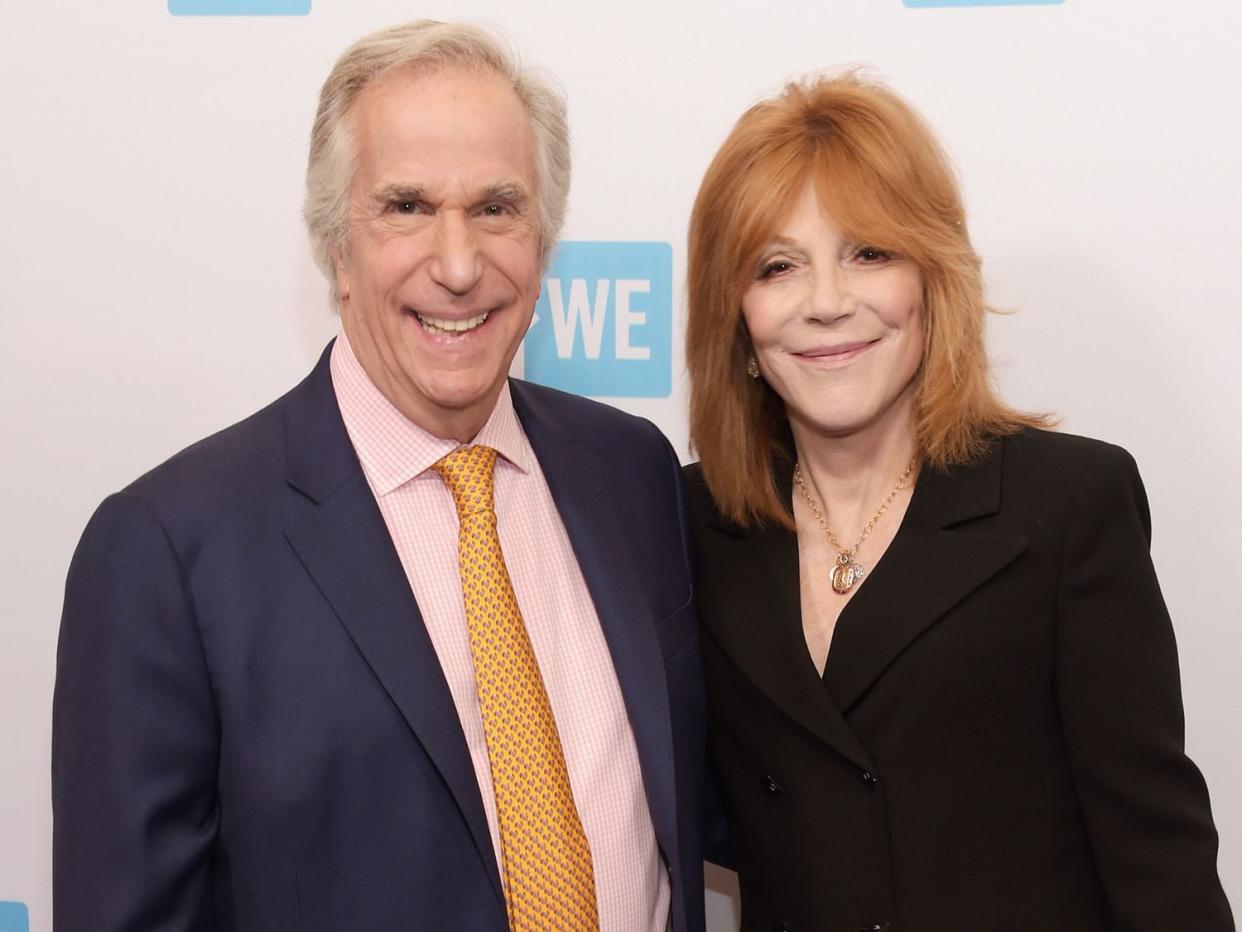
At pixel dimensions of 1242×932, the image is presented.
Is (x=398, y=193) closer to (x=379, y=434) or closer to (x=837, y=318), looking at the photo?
(x=379, y=434)

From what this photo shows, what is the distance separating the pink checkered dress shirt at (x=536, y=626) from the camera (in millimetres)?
1644

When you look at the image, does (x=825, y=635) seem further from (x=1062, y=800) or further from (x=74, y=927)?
(x=74, y=927)

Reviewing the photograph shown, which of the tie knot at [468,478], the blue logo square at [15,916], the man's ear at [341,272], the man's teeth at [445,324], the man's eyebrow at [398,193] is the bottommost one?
the blue logo square at [15,916]

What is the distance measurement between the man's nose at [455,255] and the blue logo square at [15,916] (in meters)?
1.76

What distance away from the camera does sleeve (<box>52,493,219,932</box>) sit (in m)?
1.50

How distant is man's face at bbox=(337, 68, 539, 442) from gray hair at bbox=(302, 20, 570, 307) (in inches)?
0.7

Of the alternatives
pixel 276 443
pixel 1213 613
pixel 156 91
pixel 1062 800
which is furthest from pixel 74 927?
pixel 1213 613

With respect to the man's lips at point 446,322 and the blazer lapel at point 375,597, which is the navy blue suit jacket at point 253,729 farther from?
the man's lips at point 446,322

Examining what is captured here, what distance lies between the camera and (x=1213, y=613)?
2268 millimetres

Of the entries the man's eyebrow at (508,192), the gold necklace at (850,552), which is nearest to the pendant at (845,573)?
the gold necklace at (850,552)

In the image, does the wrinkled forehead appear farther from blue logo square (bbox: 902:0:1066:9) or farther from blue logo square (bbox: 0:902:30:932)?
blue logo square (bbox: 0:902:30:932)

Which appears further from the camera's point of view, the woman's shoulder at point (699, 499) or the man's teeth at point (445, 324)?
the woman's shoulder at point (699, 499)

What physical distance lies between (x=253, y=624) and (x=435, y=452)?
1.04ft

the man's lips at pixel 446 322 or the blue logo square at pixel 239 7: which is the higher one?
the blue logo square at pixel 239 7
